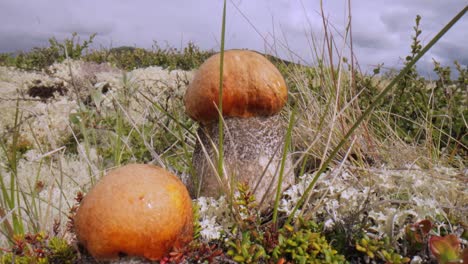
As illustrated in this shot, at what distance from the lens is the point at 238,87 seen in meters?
2.26

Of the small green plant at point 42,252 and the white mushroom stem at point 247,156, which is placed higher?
the white mushroom stem at point 247,156

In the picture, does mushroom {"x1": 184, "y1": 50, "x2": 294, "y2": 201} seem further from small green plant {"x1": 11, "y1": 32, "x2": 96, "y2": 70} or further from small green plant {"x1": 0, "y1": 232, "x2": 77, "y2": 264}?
small green plant {"x1": 11, "y1": 32, "x2": 96, "y2": 70}

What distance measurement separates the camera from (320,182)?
237cm

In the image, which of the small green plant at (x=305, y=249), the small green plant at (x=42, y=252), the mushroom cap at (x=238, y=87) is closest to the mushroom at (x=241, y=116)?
the mushroom cap at (x=238, y=87)

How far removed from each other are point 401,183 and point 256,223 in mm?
1039

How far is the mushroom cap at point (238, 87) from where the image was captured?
2258mm

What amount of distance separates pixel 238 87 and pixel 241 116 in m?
0.21

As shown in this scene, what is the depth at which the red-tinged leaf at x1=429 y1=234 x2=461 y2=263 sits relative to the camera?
1.62 m

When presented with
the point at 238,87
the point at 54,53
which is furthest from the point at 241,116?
the point at 54,53

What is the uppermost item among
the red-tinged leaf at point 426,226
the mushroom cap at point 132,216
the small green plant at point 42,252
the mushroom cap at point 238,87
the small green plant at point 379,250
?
the mushroom cap at point 238,87

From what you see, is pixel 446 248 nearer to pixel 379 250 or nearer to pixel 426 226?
pixel 426 226

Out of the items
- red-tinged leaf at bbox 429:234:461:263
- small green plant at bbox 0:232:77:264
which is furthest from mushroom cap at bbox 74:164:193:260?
red-tinged leaf at bbox 429:234:461:263

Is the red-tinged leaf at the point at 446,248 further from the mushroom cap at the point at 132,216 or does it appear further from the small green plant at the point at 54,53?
the small green plant at the point at 54,53

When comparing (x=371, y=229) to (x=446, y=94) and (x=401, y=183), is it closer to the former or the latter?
(x=401, y=183)
